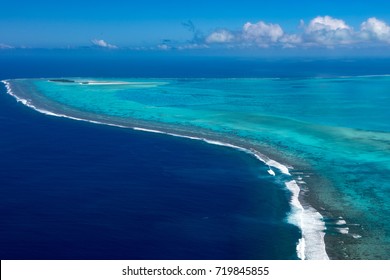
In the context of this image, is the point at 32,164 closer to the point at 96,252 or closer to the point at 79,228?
the point at 79,228

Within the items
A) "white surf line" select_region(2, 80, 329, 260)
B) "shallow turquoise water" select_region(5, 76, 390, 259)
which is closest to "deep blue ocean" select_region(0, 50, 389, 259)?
"white surf line" select_region(2, 80, 329, 260)

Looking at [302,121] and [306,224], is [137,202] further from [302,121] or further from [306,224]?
[302,121]

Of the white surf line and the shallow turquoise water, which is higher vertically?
the shallow turquoise water

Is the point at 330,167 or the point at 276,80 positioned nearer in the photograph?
the point at 330,167

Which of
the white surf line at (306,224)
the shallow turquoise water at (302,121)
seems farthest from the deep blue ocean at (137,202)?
the shallow turquoise water at (302,121)

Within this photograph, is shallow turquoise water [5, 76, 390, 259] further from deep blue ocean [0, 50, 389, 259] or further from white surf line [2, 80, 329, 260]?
deep blue ocean [0, 50, 389, 259]

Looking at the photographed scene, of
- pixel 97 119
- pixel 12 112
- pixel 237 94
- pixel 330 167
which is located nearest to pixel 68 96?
pixel 12 112

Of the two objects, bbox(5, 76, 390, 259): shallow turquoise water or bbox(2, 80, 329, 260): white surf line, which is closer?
bbox(2, 80, 329, 260): white surf line
